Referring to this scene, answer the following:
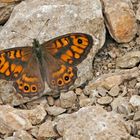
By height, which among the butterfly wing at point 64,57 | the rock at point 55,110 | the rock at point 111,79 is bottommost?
the rock at point 55,110

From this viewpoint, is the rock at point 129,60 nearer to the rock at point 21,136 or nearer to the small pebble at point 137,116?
the small pebble at point 137,116

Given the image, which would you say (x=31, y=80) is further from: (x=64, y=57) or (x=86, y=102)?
(x=86, y=102)

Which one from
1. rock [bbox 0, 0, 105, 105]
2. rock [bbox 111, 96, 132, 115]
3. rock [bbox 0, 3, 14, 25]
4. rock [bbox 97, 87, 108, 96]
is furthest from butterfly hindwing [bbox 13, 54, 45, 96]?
rock [bbox 0, 3, 14, 25]

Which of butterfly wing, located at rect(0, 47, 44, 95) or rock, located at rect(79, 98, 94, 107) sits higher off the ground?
butterfly wing, located at rect(0, 47, 44, 95)

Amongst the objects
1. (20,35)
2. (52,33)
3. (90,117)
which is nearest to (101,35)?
(52,33)

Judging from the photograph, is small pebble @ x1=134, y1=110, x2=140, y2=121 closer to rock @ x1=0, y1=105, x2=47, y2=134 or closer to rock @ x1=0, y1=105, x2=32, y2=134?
rock @ x1=0, y1=105, x2=47, y2=134

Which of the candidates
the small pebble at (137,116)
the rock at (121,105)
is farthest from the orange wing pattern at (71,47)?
the small pebble at (137,116)

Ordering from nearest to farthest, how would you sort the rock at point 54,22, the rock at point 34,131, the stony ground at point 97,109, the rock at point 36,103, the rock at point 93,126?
the rock at point 93,126
the stony ground at point 97,109
the rock at point 34,131
the rock at point 36,103
the rock at point 54,22
